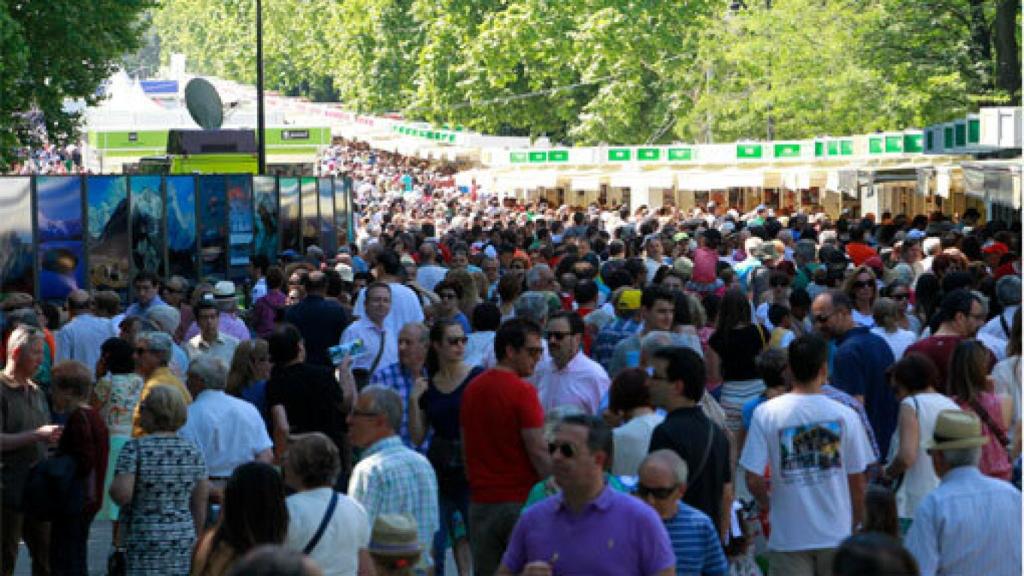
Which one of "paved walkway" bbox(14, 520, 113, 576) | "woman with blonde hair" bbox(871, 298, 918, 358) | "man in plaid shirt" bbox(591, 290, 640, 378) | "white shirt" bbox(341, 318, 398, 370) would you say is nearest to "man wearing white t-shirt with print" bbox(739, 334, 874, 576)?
"woman with blonde hair" bbox(871, 298, 918, 358)

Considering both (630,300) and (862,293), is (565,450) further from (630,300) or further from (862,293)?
(862,293)

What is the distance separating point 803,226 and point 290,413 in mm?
14405

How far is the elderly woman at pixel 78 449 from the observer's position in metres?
Result: 10.0

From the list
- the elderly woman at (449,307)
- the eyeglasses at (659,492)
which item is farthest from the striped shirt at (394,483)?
the elderly woman at (449,307)

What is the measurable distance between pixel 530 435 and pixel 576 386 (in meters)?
1.30

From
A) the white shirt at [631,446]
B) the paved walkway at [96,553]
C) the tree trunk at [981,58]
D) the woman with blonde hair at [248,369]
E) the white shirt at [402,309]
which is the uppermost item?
the tree trunk at [981,58]

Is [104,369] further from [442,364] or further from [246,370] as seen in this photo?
[442,364]

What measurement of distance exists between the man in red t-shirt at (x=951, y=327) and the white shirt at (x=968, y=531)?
12.3 ft

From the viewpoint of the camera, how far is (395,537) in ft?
23.1

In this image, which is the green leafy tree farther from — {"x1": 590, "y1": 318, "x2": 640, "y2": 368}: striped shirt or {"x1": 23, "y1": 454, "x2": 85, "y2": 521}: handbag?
{"x1": 23, "y1": 454, "x2": 85, "y2": 521}: handbag

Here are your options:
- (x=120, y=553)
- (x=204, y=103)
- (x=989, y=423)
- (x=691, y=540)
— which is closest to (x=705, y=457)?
(x=691, y=540)

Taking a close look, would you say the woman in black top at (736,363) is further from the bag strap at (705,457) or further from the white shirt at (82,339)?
the white shirt at (82,339)

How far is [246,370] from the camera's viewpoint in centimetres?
1122

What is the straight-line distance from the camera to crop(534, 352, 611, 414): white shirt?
1044cm
